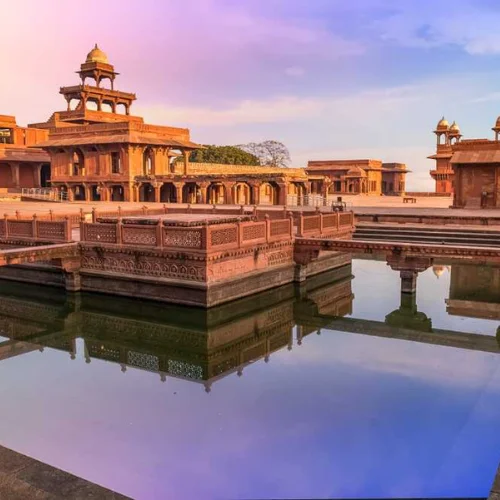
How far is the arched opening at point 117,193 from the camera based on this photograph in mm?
42572

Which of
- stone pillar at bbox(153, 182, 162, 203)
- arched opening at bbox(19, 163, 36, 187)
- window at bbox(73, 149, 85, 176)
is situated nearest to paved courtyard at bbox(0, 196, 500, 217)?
stone pillar at bbox(153, 182, 162, 203)

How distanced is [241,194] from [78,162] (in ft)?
45.3

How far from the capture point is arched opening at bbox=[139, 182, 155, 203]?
42531 mm

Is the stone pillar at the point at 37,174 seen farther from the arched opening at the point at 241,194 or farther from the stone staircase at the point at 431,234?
the stone staircase at the point at 431,234

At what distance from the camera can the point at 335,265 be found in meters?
19.1

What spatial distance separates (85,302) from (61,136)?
33626 mm

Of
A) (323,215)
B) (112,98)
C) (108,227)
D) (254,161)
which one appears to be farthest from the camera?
(254,161)

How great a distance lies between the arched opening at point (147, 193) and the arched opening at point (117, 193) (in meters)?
1.39

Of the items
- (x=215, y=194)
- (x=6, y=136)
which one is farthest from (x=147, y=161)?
(x=6, y=136)

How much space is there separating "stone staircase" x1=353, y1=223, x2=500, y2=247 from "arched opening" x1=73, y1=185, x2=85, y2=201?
26.7 m

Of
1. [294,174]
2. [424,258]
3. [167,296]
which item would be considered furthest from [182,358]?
[294,174]

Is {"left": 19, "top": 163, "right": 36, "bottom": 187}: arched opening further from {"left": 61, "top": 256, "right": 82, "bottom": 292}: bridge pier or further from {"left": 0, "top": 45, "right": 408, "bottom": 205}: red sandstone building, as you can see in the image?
{"left": 61, "top": 256, "right": 82, "bottom": 292}: bridge pier

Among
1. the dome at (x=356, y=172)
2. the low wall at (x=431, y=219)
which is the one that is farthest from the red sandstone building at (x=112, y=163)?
the dome at (x=356, y=172)

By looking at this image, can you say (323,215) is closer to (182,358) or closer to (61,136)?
Answer: (182,358)
